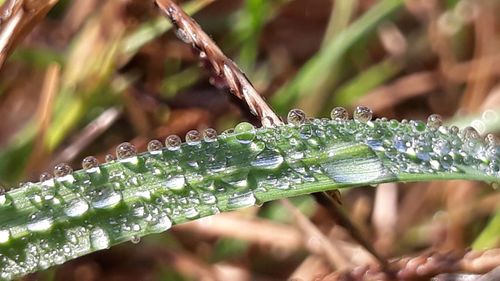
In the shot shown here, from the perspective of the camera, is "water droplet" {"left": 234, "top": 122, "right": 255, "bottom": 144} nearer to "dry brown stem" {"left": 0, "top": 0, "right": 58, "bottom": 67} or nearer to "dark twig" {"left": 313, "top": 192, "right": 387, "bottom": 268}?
"dark twig" {"left": 313, "top": 192, "right": 387, "bottom": 268}

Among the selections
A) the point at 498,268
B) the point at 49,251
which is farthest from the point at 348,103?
the point at 49,251

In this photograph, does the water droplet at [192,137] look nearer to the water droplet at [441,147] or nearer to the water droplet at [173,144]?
the water droplet at [173,144]

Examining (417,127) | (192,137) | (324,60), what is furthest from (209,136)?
(324,60)

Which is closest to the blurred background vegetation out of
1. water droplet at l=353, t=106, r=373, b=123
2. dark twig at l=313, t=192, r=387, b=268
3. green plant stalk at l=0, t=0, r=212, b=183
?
green plant stalk at l=0, t=0, r=212, b=183

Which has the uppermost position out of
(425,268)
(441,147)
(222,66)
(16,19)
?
(16,19)

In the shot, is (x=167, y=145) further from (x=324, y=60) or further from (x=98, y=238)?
(x=324, y=60)

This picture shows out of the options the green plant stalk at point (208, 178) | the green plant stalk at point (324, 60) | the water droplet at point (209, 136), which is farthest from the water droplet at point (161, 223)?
the green plant stalk at point (324, 60)
